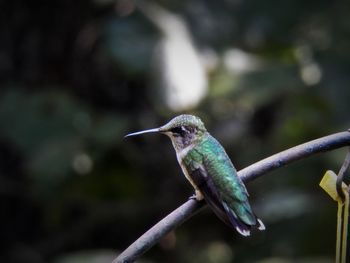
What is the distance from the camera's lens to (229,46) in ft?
17.3

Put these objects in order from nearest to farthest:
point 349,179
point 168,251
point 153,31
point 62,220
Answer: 1. point 349,179
2. point 153,31
3. point 168,251
4. point 62,220

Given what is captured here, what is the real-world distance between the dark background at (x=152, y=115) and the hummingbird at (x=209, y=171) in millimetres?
2013

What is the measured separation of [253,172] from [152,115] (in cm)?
403

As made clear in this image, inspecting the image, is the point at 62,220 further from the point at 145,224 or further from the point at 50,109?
the point at 50,109

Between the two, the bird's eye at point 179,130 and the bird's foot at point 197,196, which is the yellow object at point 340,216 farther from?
the bird's eye at point 179,130

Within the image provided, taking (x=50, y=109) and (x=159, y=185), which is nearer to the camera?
(x=50, y=109)

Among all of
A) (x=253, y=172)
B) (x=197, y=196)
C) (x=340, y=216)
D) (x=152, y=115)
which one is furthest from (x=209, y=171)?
(x=152, y=115)

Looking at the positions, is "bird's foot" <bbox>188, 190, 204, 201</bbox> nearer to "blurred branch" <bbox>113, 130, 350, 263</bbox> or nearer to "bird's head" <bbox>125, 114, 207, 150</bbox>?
"blurred branch" <bbox>113, 130, 350, 263</bbox>

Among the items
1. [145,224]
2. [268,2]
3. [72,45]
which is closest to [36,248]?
[145,224]

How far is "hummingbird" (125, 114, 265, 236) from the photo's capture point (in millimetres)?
2160

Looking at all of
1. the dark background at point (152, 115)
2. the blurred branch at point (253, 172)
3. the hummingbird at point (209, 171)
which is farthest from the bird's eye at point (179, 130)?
the dark background at point (152, 115)

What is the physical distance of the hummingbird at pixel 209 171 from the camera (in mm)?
2160

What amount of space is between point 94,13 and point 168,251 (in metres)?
1.83

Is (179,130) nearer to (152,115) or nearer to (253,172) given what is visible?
(253,172)
